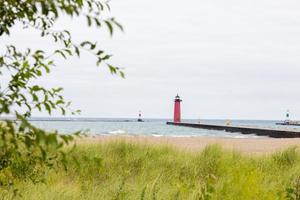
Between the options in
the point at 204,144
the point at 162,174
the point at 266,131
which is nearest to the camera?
the point at 162,174

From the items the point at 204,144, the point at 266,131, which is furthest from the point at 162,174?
the point at 266,131

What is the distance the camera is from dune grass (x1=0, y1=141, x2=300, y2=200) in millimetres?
5535

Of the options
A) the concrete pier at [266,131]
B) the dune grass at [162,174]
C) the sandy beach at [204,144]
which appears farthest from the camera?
the concrete pier at [266,131]

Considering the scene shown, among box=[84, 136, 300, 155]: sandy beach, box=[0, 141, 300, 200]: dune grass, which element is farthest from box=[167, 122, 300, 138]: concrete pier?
box=[0, 141, 300, 200]: dune grass

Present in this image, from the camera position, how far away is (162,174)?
695 cm

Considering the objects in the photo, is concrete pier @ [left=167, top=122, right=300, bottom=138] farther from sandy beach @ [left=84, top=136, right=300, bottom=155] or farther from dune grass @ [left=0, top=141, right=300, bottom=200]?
dune grass @ [left=0, top=141, right=300, bottom=200]

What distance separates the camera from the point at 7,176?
113 inches

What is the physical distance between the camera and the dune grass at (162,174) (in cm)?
554

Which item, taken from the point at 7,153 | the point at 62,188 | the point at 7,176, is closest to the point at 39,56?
the point at 7,153

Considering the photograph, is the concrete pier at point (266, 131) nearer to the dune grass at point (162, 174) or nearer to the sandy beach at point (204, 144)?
the sandy beach at point (204, 144)

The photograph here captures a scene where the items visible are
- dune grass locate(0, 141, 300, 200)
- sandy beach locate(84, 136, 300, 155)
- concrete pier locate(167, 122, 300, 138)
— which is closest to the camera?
dune grass locate(0, 141, 300, 200)

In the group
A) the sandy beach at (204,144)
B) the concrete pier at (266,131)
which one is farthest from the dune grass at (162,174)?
the concrete pier at (266,131)

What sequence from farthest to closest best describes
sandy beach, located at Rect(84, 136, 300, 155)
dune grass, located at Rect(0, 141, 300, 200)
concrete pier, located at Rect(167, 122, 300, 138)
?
1. concrete pier, located at Rect(167, 122, 300, 138)
2. sandy beach, located at Rect(84, 136, 300, 155)
3. dune grass, located at Rect(0, 141, 300, 200)

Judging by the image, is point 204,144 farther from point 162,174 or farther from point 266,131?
point 266,131
